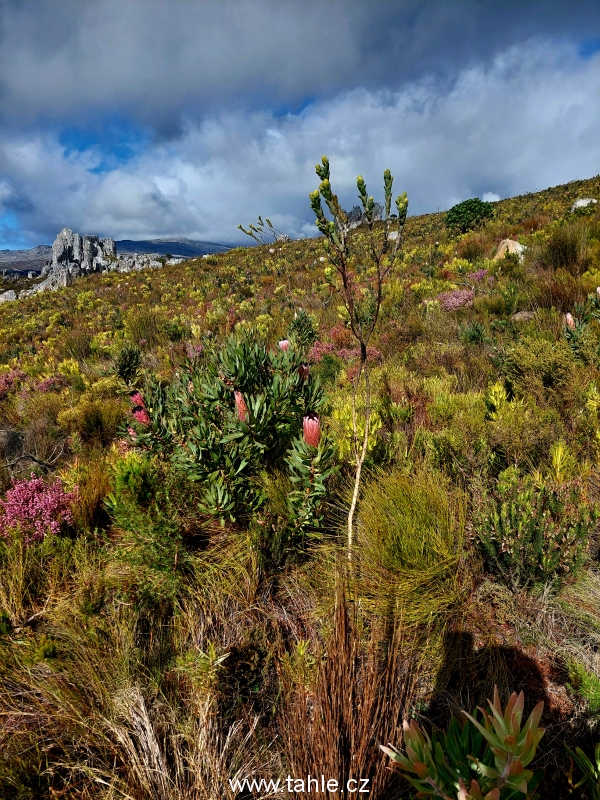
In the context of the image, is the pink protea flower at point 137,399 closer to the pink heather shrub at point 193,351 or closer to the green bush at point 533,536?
the pink heather shrub at point 193,351

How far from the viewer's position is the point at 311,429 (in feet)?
6.43

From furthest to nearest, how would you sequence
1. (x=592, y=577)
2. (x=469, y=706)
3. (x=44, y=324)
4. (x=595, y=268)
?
(x=44, y=324) < (x=595, y=268) < (x=592, y=577) < (x=469, y=706)

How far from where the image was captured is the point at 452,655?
1.68 metres

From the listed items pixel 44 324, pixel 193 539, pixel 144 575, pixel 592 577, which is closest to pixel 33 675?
pixel 144 575

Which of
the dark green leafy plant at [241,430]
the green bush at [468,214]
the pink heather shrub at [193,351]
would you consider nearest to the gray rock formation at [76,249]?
the green bush at [468,214]

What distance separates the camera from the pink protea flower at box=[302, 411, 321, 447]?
1952mm

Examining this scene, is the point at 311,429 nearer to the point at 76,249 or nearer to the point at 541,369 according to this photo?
the point at 541,369

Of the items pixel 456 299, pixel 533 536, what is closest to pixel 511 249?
pixel 456 299

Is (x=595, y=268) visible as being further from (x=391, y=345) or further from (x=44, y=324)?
(x=44, y=324)

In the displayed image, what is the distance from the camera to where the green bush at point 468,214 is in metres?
15.8

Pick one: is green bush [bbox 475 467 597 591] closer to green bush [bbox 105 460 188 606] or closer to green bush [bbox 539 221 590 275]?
green bush [bbox 105 460 188 606]

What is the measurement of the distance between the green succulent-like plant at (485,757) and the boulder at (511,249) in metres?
9.57

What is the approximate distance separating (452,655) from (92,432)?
449cm

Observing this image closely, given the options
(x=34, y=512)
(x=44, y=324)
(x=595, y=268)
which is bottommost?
(x=34, y=512)
